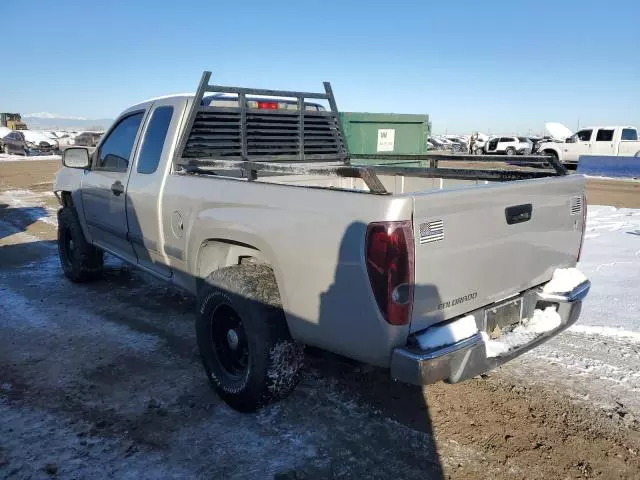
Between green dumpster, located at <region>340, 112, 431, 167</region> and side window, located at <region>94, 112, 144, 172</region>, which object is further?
green dumpster, located at <region>340, 112, 431, 167</region>

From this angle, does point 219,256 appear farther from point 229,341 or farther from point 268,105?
point 268,105

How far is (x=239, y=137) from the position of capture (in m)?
4.41

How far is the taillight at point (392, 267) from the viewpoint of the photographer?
2322mm

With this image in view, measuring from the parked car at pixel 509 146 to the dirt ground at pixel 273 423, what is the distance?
3256 centimetres

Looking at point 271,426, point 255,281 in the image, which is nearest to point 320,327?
point 255,281

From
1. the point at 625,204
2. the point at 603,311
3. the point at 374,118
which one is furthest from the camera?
the point at 625,204

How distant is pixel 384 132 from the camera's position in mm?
10039

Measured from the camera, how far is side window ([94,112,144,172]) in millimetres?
4543

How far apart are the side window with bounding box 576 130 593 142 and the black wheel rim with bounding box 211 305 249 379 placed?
26151mm

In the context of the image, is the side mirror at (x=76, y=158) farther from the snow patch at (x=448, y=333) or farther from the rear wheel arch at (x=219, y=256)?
the snow patch at (x=448, y=333)

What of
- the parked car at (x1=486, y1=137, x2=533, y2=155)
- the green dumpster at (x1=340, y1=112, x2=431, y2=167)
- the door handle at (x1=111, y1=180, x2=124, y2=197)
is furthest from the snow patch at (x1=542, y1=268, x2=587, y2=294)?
the parked car at (x1=486, y1=137, x2=533, y2=155)

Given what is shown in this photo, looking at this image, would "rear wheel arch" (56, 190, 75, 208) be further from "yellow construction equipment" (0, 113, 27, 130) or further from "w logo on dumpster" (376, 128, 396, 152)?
"yellow construction equipment" (0, 113, 27, 130)

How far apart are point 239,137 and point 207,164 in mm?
791

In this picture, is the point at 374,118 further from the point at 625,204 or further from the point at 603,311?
the point at 625,204
